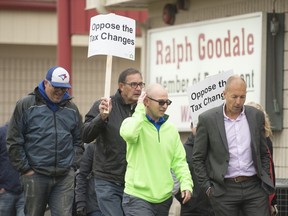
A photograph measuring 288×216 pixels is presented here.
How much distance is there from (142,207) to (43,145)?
1626 millimetres

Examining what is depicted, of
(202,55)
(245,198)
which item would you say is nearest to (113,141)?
(245,198)

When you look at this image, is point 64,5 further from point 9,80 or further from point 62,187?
point 62,187

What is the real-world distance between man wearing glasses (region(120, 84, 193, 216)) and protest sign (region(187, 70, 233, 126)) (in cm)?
164

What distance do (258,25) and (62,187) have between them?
12.8ft

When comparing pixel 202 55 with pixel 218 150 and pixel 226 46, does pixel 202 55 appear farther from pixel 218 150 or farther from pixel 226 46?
pixel 218 150

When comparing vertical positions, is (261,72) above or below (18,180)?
above

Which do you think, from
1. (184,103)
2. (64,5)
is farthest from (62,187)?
(64,5)

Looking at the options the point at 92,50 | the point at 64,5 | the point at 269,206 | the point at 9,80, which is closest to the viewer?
the point at 269,206

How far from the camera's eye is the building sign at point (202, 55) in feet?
44.7

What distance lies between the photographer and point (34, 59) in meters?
22.8

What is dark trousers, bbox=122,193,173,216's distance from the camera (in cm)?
952

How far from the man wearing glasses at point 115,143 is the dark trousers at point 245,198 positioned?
1071 mm

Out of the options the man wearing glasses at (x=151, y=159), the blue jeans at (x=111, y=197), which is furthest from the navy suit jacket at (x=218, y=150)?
the blue jeans at (x=111, y=197)

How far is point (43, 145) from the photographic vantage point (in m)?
10.7
